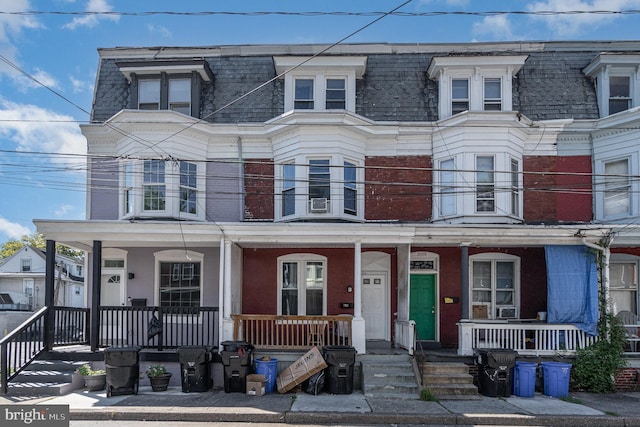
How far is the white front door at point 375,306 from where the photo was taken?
14.1 m

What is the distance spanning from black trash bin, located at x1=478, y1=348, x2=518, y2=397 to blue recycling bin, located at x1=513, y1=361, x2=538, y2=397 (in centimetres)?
20

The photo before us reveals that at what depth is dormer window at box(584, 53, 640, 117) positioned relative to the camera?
47.2 feet

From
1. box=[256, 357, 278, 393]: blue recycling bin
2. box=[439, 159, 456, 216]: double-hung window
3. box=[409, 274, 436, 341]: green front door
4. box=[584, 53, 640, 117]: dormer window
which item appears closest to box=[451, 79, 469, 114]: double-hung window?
box=[439, 159, 456, 216]: double-hung window

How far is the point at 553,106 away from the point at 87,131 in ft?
44.4

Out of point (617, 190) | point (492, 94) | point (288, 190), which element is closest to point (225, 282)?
point (288, 190)

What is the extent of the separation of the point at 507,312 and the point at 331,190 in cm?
603

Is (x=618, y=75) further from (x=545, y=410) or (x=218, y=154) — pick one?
(x=218, y=154)

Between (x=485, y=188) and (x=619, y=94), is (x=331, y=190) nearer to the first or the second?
(x=485, y=188)

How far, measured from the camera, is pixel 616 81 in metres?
14.7

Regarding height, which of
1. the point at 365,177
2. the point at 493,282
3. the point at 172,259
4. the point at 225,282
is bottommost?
the point at 493,282

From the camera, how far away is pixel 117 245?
13422mm

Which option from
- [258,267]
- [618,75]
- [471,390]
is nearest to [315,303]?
[258,267]

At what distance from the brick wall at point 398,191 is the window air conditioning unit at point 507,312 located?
331 centimetres

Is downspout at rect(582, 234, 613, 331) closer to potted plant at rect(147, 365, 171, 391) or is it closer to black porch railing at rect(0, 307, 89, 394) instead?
potted plant at rect(147, 365, 171, 391)
